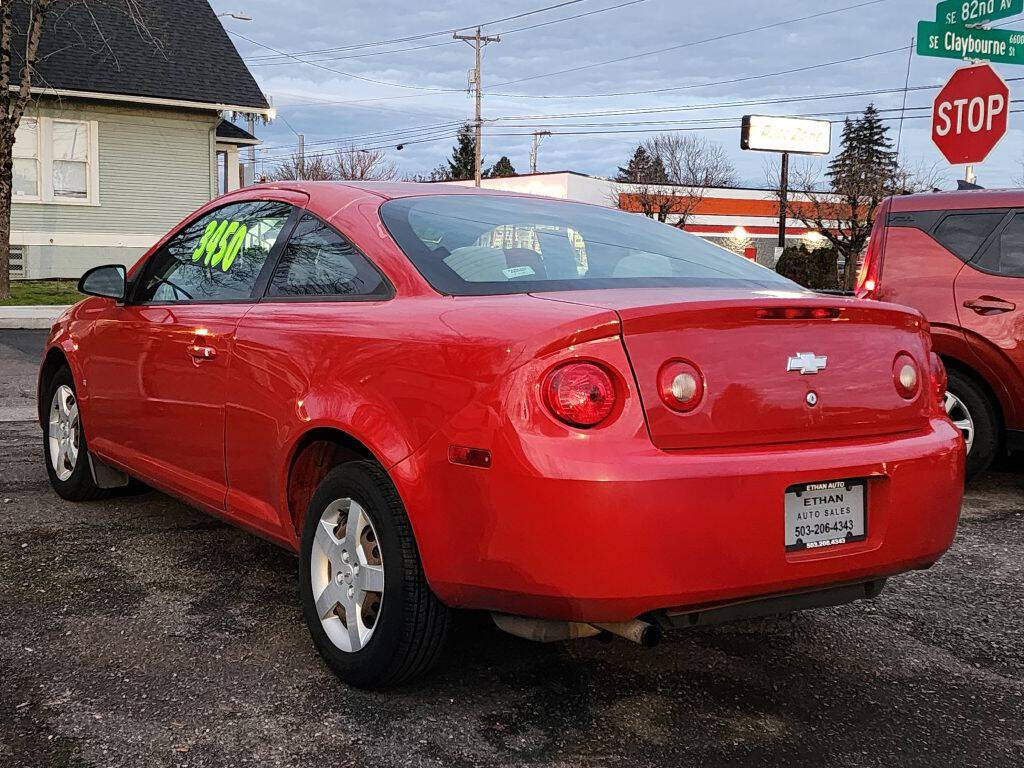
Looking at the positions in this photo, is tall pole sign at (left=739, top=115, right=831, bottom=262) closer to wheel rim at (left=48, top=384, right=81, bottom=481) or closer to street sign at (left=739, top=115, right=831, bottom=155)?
street sign at (left=739, top=115, right=831, bottom=155)

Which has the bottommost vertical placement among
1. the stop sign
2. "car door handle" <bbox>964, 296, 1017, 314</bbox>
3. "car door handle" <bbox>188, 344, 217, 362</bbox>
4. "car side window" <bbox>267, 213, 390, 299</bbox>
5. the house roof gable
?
"car door handle" <bbox>188, 344, 217, 362</bbox>

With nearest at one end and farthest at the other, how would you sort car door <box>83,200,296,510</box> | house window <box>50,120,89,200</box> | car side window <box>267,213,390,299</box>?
car side window <box>267,213,390,299</box> < car door <box>83,200,296,510</box> < house window <box>50,120,89,200</box>

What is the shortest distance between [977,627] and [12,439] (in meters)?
5.90

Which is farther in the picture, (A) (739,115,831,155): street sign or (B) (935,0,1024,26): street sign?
(A) (739,115,831,155): street sign

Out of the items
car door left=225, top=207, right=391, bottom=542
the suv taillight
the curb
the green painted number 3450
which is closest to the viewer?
car door left=225, top=207, right=391, bottom=542

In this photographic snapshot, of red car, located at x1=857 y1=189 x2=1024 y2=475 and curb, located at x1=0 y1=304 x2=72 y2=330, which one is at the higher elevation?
red car, located at x1=857 y1=189 x2=1024 y2=475

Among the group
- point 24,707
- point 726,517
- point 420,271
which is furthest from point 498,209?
point 24,707

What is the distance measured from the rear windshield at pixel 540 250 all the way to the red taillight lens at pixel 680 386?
54 cm

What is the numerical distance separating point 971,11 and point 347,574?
896 cm

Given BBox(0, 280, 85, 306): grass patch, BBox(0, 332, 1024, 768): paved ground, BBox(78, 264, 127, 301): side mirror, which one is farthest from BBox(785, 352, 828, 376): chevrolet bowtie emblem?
BBox(0, 280, 85, 306): grass patch

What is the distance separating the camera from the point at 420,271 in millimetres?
3244

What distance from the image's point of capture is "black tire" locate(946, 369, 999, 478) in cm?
607

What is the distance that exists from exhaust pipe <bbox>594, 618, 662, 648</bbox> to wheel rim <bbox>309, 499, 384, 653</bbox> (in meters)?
0.69

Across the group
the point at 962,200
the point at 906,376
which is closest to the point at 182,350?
the point at 906,376
